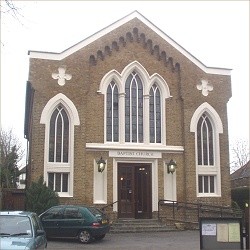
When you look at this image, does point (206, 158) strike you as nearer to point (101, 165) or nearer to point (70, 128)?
point (101, 165)

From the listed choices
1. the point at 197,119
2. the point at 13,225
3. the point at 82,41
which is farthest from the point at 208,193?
the point at 13,225

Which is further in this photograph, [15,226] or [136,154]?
[136,154]

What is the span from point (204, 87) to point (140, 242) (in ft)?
35.5

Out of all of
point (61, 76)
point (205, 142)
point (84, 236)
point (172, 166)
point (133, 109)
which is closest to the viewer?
point (84, 236)

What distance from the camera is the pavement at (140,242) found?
16172 mm

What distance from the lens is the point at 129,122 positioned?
2380 centimetres

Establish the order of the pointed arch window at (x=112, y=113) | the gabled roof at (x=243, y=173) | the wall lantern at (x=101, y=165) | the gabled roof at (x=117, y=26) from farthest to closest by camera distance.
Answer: the gabled roof at (x=243, y=173) → the pointed arch window at (x=112, y=113) → the gabled roof at (x=117, y=26) → the wall lantern at (x=101, y=165)

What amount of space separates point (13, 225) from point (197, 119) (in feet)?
52.7

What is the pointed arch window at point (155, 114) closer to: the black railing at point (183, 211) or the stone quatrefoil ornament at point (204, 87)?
the stone quatrefoil ornament at point (204, 87)

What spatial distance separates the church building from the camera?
22.2 meters

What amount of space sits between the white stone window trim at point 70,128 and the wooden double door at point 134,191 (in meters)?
2.65

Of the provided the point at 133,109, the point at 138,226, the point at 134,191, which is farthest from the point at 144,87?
the point at 138,226

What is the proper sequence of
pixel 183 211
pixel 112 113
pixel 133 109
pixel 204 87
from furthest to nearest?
pixel 204 87
pixel 133 109
pixel 112 113
pixel 183 211

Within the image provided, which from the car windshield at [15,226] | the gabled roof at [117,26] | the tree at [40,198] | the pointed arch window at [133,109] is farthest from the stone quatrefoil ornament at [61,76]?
the car windshield at [15,226]
